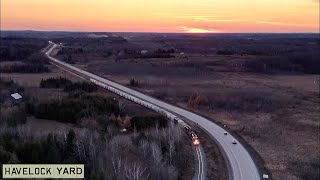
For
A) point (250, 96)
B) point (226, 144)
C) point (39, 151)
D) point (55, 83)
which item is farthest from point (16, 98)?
point (250, 96)

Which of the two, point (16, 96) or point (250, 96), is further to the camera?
point (250, 96)

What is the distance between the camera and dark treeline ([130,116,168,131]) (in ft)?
Answer: 179

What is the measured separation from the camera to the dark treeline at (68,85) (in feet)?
273

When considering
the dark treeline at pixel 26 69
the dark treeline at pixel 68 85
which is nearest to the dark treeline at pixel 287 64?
the dark treeline at pixel 26 69

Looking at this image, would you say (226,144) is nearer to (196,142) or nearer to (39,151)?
(196,142)

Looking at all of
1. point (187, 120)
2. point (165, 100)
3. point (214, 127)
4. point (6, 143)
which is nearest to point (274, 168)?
point (214, 127)

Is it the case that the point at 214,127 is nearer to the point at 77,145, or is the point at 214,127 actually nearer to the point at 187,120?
the point at 187,120

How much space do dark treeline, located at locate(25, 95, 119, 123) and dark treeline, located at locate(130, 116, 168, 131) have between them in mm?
6240

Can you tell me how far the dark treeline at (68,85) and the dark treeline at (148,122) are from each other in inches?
1078

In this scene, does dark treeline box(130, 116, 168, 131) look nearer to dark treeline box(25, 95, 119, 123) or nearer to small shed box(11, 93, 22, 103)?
dark treeline box(25, 95, 119, 123)

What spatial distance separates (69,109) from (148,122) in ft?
37.0

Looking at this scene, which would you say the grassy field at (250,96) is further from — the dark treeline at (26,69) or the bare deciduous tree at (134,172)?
the dark treeline at (26,69)

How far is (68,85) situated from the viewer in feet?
281

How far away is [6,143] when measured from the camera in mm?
40656
